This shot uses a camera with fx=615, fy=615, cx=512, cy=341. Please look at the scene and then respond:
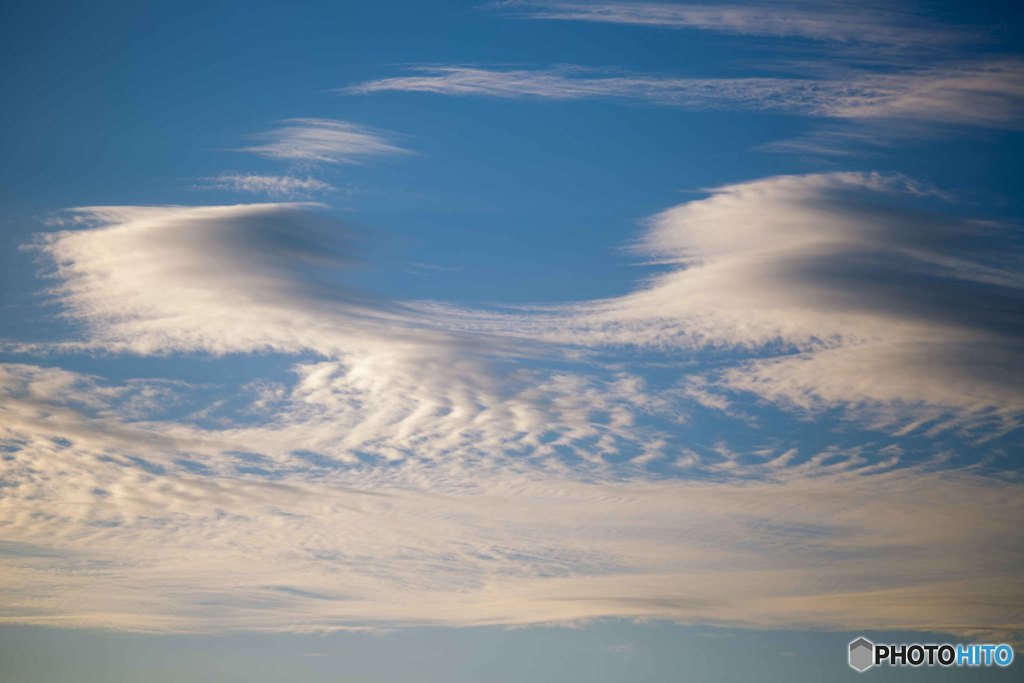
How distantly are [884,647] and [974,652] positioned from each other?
34.9ft

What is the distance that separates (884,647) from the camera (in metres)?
73.9

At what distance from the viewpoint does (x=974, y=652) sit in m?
73.6
